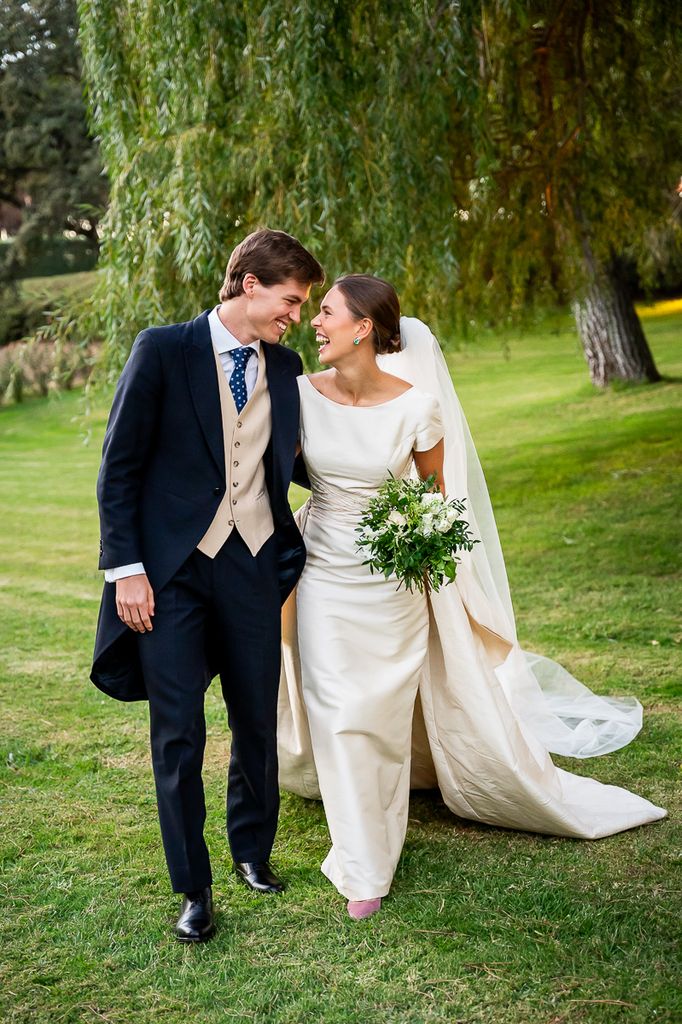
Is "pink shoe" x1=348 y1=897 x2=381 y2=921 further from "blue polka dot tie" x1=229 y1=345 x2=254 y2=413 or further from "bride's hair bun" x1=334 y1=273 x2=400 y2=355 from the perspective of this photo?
"bride's hair bun" x1=334 y1=273 x2=400 y2=355

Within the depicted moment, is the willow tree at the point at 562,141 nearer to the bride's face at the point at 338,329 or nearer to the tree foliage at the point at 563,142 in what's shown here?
the tree foliage at the point at 563,142

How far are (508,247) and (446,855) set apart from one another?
6.40 metres

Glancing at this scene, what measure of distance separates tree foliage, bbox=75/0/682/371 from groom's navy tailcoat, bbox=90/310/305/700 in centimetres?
314

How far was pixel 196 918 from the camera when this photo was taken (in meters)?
3.07

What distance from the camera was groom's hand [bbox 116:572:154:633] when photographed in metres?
2.99

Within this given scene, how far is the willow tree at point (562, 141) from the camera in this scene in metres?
7.14

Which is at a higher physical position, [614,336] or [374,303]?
[374,303]

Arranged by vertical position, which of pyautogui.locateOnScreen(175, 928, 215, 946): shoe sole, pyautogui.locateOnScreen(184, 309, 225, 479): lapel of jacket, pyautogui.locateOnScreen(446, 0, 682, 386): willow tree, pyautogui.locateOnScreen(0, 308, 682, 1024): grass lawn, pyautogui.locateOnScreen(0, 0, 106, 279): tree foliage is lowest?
pyautogui.locateOnScreen(0, 308, 682, 1024): grass lawn

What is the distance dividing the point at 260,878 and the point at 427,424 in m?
1.44

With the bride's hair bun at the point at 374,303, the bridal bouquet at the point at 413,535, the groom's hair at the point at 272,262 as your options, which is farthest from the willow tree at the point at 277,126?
the bridal bouquet at the point at 413,535

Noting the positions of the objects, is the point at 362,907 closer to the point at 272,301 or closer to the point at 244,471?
the point at 244,471

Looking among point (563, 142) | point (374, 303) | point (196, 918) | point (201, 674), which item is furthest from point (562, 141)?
point (196, 918)

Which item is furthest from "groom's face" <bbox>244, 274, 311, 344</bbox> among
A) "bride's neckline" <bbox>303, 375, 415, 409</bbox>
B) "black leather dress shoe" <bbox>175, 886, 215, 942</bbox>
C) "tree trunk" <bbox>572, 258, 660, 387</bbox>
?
"tree trunk" <bbox>572, 258, 660, 387</bbox>

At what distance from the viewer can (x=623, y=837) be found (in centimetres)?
361
